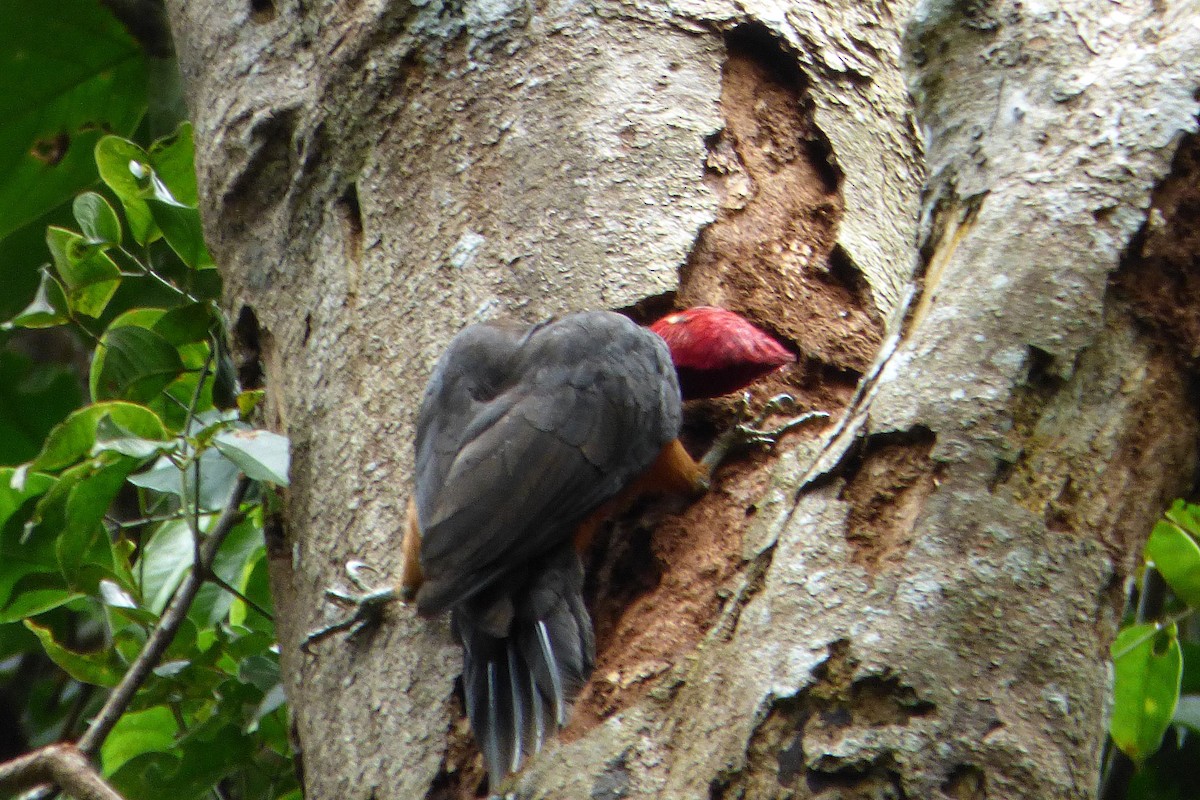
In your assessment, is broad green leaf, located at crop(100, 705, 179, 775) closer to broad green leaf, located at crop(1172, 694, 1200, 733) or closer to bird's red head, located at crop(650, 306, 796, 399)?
bird's red head, located at crop(650, 306, 796, 399)

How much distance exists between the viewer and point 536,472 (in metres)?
2.27

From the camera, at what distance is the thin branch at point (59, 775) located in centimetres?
201

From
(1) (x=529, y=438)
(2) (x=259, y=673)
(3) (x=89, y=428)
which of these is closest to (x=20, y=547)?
(3) (x=89, y=428)

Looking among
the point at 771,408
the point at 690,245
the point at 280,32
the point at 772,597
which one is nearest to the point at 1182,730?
the point at 771,408

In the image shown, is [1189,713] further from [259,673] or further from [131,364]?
[131,364]

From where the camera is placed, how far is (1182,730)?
3736mm

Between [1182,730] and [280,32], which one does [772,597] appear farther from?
[1182,730]

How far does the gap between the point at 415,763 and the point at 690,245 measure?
1137mm

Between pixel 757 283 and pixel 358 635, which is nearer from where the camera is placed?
pixel 358 635

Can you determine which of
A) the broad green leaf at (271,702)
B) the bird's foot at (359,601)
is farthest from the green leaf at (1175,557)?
the broad green leaf at (271,702)

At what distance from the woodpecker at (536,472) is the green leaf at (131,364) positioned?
0.84 meters

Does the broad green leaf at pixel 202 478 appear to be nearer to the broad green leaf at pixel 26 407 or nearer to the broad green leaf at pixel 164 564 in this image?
the broad green leaf at pixel 164 564

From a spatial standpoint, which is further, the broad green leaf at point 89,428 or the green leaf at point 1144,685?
the green leaf at point 1144,685

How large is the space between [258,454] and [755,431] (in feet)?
3.10
